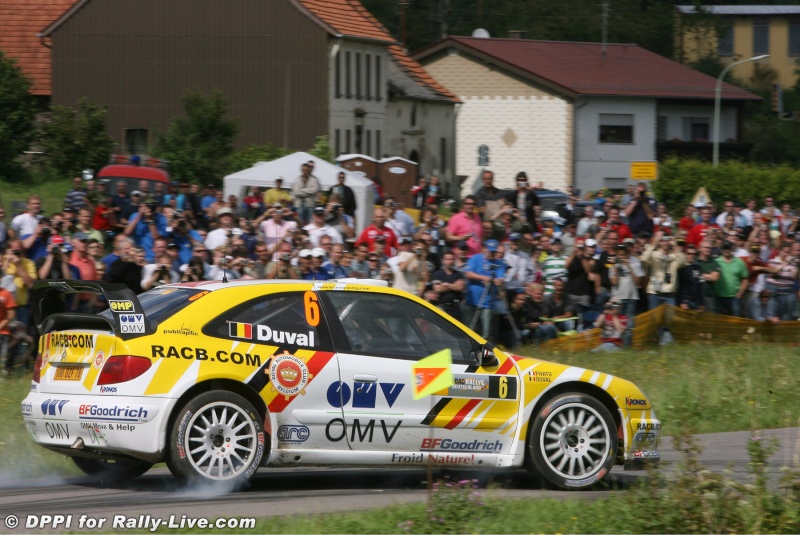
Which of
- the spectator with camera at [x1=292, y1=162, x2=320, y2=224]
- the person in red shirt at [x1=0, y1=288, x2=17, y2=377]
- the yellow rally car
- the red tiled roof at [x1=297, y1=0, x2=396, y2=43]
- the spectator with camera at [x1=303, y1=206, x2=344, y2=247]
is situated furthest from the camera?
Answer: the red tiled roof at [x1=297, y1=0, x2=396, y2=43]

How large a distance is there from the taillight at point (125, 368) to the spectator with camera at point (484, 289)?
28.0 feet

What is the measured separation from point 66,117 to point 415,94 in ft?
65.7

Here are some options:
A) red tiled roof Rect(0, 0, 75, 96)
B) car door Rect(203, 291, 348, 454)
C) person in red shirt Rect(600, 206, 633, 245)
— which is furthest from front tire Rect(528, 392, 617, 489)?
red tiled roof Rect(0, 0, 75, 96)

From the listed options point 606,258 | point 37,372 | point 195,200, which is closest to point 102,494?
point 37,372

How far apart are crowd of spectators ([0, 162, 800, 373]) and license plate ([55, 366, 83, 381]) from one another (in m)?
5.58

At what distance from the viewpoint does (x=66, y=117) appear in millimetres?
37062

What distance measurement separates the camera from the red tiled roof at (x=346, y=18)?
44.7m

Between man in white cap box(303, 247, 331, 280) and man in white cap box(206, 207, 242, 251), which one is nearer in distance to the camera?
man in white cap box(303, 247, 331, 280)

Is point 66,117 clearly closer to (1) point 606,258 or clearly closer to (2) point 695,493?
(1) point 606,258

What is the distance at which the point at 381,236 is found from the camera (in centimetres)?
1833

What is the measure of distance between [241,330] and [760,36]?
8538 cm

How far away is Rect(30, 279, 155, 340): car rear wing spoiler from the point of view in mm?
8750

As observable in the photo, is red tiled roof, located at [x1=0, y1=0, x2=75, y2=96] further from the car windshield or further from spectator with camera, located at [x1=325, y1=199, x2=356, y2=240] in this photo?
the car windshield

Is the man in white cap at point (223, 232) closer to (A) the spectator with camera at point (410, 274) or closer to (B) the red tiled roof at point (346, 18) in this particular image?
(A) the spectator with camera at point (410, 274)
